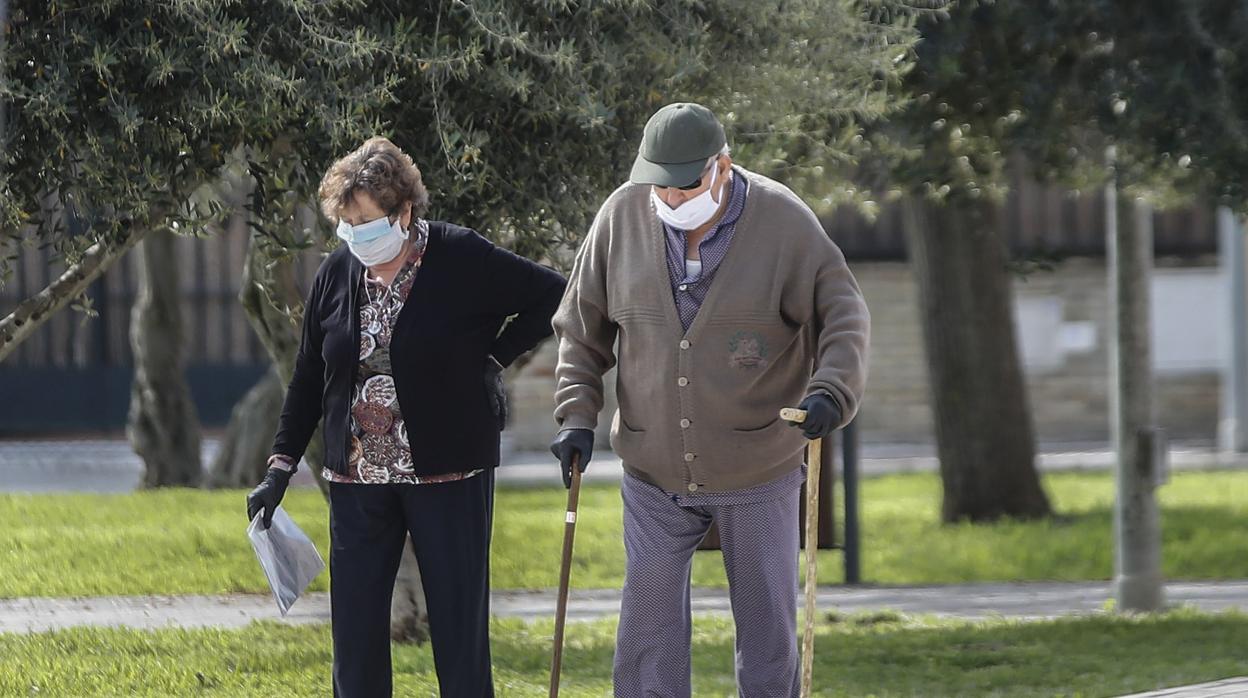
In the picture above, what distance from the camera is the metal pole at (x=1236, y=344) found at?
18.7 meters

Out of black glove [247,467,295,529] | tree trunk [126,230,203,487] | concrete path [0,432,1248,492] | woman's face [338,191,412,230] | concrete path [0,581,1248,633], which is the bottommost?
concrete path [0,432,1248,492]

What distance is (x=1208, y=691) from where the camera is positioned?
6.83 m

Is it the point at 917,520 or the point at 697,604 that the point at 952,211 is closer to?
the point at 917,520

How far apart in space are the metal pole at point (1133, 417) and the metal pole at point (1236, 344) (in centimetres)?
999

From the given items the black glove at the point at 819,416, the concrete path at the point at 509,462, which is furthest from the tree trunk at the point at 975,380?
the black glove at the point at 819,416

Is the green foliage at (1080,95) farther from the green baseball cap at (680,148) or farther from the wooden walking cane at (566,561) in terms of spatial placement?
the wooden walking cane at (566,561)

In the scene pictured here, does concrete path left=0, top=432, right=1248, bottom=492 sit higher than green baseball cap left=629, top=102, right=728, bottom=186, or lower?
lower

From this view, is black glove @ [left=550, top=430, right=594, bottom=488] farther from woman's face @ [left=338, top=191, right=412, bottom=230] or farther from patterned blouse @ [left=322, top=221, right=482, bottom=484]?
woman's face @ [left=338, top=191, right=412, bottom=230]

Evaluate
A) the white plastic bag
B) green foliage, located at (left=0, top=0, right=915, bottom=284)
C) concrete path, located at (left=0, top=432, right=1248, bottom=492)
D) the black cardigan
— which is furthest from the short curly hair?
concrete path, located at (left=0, top=432, right=1248, bottom=492)

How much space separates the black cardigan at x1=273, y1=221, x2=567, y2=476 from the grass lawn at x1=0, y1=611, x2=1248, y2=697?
68.4 inches

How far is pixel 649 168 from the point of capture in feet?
15.8

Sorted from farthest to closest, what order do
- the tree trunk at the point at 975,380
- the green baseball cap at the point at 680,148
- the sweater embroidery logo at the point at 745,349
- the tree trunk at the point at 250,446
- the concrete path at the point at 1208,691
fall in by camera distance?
the tree trunk at the point at 250,446 → the tree trunk at the point at 975,380 → the concrete path at the point at 1208,691 → the sweater embroidery logo at the point at 745,349 → the green baseball cap at the point at 680,148

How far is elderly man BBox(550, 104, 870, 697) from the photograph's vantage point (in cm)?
485

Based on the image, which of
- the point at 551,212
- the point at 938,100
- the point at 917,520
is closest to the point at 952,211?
the point at 917,520
